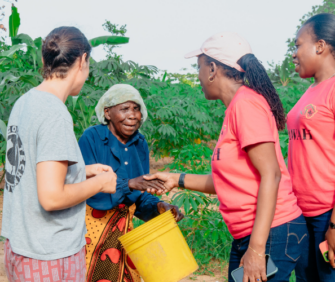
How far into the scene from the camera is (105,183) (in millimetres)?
1188

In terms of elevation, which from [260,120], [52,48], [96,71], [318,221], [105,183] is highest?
[96,71]

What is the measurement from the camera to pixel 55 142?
3.26 ft

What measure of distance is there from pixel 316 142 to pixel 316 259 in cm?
51

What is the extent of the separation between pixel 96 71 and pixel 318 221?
4359mm

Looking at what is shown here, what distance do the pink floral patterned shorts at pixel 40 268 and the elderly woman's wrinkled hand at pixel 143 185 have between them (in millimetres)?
711

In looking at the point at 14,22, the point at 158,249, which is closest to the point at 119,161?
the point at 158,249

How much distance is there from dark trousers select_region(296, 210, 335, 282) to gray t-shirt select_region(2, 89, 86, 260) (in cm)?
99

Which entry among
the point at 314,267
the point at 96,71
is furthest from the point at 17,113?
the point at 96,71

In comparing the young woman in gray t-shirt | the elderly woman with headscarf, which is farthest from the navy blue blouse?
the young woman in gray t-shirt

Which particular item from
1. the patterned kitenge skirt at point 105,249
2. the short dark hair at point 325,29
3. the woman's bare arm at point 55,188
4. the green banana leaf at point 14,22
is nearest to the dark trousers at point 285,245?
the woman's bare arm at point 55,188

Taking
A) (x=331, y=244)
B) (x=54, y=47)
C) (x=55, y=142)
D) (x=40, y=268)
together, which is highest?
(x=54, y=47)

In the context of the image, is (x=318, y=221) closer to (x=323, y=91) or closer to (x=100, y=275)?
(x=323, y=91)

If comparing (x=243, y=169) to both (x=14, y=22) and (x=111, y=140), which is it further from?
(x=14, y=22)

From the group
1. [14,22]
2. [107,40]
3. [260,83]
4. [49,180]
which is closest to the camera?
[49,180]
